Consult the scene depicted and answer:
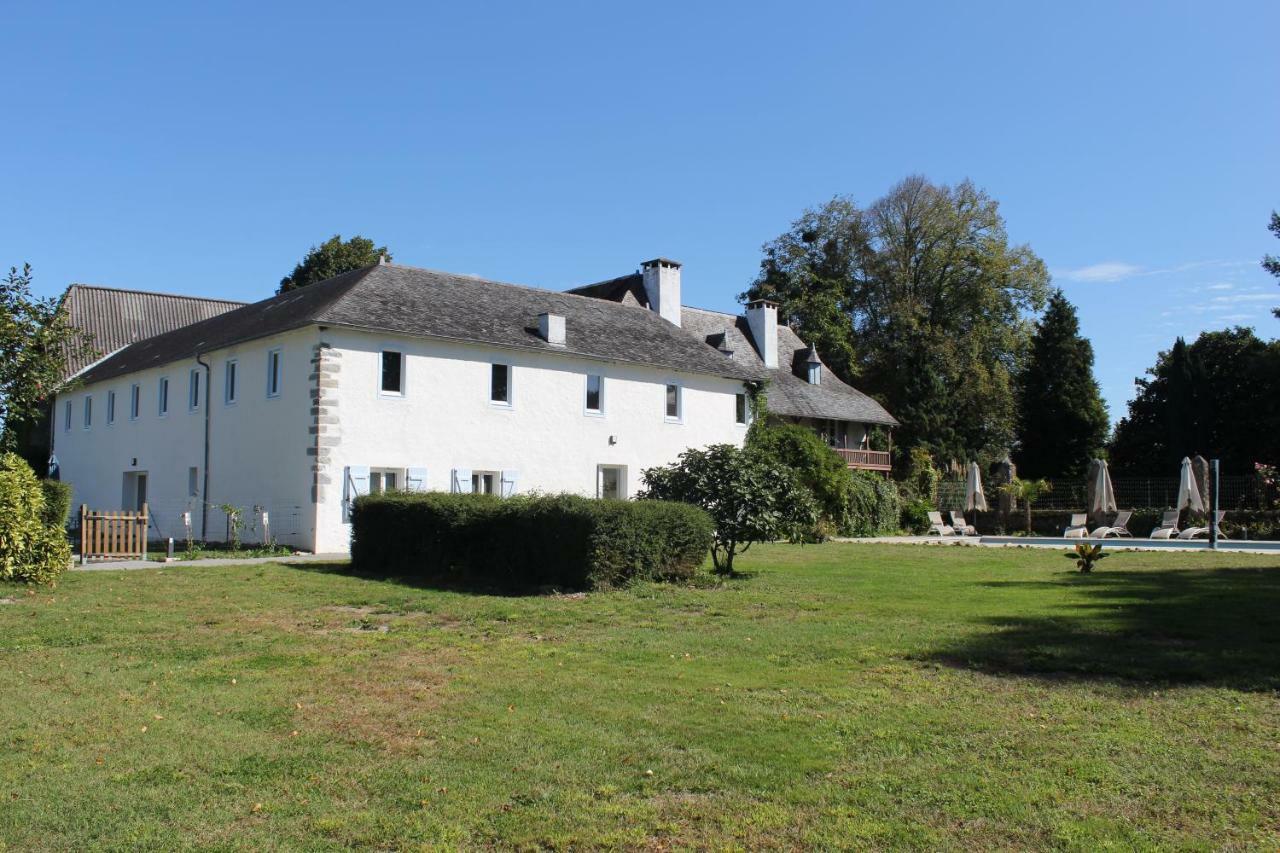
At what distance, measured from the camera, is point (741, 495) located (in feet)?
53.8

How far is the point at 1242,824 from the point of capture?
15.6ft

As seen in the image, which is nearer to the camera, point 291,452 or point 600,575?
point 600,575

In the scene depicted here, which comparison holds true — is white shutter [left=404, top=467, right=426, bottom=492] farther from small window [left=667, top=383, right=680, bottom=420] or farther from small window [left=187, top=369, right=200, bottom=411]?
small window [left=667, top=383, right=680, bottom=420]

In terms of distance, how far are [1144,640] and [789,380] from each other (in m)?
34.2

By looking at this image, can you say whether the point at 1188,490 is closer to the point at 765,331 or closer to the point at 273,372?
the point at 765,331

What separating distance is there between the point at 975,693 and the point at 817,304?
4677 centimetres

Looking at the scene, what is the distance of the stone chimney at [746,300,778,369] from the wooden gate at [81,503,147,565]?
28435 mm

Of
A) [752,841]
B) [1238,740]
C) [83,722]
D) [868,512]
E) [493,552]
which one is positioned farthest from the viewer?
[868,512]

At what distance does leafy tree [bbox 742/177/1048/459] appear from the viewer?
165 ft

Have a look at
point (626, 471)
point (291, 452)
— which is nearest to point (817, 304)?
point (626, 471)

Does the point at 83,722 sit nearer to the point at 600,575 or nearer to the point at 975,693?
the point at 975,693

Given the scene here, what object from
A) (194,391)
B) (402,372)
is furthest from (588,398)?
(194,391)

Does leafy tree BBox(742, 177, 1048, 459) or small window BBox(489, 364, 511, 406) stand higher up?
leafy tree BBox(742, 177, 1048, 459)

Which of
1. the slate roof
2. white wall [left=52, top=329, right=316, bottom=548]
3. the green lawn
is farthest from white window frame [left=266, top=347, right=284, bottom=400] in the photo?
the green lawn
